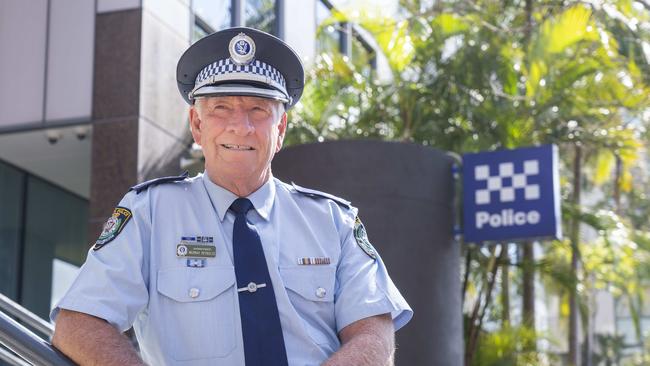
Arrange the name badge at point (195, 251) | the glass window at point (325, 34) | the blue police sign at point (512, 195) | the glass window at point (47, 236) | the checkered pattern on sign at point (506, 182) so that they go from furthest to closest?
1. the glass window at point (325, 34)
2. the glass window at point (47, 236)
3. the checkered pattern on sign at point (506, 182)
4. the blue police sign at point (512, 195)
5. the name badge at point (195, 251)

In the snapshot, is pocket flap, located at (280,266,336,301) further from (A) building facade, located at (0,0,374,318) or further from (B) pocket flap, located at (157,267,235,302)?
(A) building facade, located at (0,0,374,318)

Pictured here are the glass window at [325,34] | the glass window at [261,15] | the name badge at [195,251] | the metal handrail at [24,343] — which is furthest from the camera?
the glass window at [325,34]

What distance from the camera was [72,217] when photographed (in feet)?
43.0

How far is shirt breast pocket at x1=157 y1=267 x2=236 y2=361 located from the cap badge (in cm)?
60

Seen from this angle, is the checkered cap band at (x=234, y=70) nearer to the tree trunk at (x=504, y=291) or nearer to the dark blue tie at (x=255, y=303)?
the dark blue tie at (x=255, y=303)

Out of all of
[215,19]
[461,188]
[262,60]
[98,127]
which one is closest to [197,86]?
[262,60]

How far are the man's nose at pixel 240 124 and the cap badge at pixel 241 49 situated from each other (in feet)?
0.50

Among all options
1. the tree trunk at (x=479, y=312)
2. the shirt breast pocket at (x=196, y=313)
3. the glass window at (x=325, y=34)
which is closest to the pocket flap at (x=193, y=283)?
the shirt breast pocket at (x=196, y=313)

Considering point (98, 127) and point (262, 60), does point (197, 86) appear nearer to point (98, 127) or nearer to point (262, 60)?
point (262, 60)

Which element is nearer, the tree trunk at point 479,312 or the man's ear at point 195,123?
the man's ear at point 195,123

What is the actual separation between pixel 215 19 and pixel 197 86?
9.49 meters

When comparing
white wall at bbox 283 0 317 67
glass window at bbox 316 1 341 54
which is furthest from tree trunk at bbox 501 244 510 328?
white wall at bbox 283 0 317 67

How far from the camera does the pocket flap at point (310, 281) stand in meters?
2.92

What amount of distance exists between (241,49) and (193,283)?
685mm
